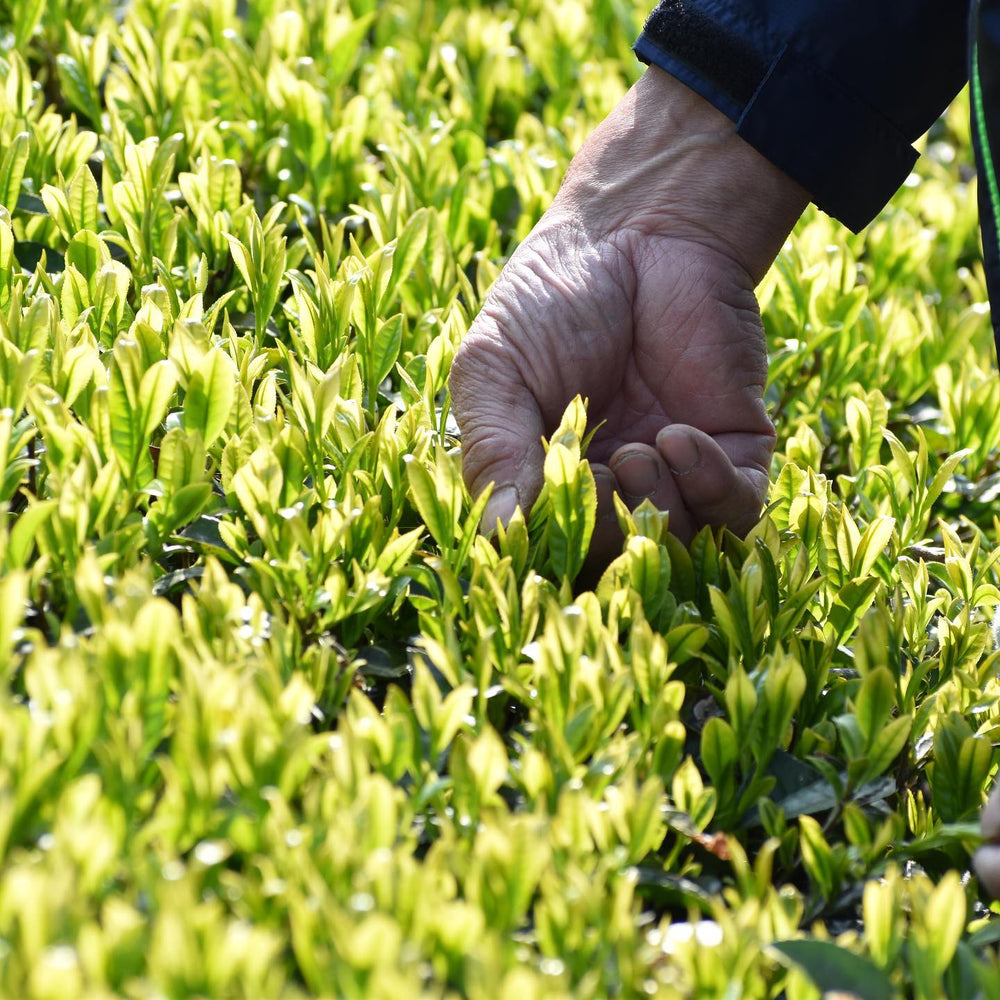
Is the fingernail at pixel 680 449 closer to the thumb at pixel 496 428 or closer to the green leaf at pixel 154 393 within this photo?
the thumb at pixel 496 428

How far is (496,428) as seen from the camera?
1866mm

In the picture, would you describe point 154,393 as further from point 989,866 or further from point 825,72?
point 825,72

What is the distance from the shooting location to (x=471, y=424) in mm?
1882

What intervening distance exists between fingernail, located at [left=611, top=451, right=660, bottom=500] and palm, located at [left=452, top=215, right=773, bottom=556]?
0.45 feet

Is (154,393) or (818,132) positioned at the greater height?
(818,132)

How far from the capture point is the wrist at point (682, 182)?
2.18m

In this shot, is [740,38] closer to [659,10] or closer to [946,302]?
[659,10]

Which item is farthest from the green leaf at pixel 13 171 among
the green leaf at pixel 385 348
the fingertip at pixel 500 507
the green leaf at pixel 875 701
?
the green leaf at pixel 875 701

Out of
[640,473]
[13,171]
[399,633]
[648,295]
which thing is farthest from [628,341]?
[13,171]

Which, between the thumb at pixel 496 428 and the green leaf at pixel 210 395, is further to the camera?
the thumb at pixel 496 428

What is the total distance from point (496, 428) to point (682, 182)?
2.08 feet

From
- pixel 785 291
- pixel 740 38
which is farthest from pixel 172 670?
pixel 785 291

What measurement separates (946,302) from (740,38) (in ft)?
3.32

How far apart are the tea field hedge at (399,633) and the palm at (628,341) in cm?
10
